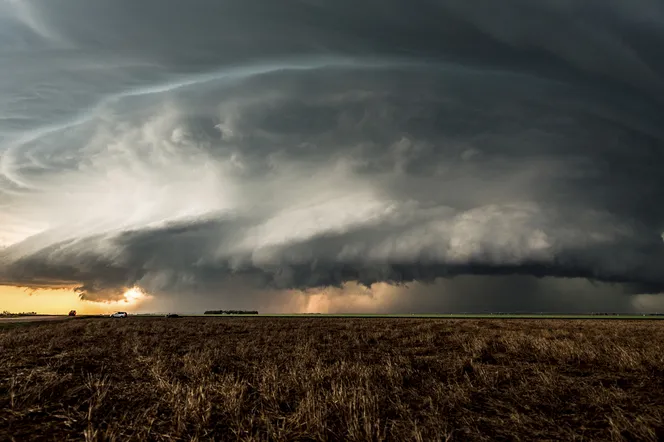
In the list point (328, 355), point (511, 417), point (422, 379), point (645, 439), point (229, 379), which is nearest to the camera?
point (645, 439)

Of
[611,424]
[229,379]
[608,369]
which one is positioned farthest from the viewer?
[608,369]

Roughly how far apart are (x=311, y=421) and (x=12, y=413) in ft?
23.6

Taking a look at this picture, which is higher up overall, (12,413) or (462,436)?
(12,413)

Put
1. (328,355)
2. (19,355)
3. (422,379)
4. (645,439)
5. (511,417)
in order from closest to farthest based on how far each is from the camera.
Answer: (645,439)
(511,417)
(422,379)
(19,355)
(328,355)

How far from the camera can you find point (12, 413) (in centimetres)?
962

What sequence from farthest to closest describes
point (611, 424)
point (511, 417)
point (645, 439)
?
1. point (511, 417)
2. point (611, 424)
3. point (645, 439)

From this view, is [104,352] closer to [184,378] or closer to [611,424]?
[184,378]

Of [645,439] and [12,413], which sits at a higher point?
[12,413]

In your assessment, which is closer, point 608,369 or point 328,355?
point 608,369

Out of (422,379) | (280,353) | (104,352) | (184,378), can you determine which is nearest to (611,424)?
(422,379)

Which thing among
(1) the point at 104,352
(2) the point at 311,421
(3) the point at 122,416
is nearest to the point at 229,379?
(3) the point at 122,416

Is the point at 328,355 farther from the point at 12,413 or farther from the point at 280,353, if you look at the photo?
the point at 12,413

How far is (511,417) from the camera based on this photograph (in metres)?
Answer: 9.57

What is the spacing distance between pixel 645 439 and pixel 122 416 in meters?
11.5
